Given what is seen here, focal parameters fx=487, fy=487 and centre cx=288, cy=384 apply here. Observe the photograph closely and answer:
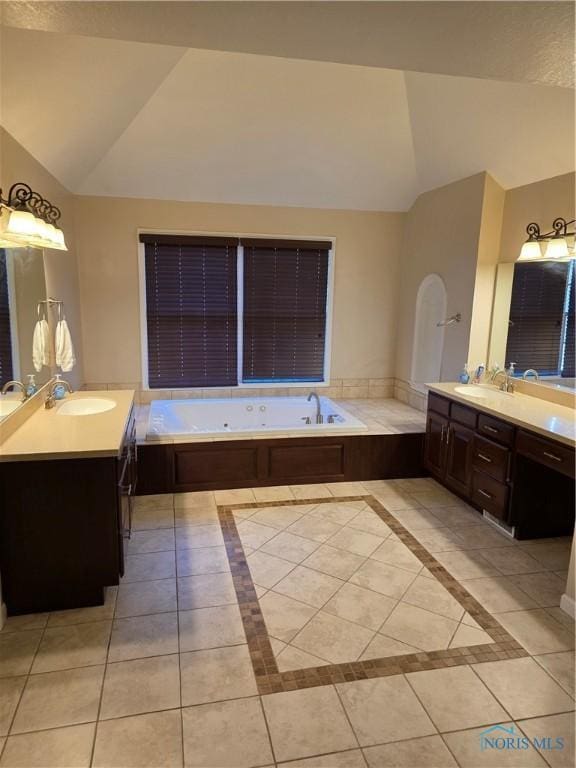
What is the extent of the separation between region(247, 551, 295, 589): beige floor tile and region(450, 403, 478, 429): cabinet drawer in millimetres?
1588

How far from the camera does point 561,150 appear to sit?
310 centimetres

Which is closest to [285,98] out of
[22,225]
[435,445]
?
[22,225]

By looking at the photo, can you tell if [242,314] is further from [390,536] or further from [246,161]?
[390,536]

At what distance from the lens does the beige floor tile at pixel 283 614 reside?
2.23 meters

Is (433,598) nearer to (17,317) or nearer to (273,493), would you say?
(273,493)

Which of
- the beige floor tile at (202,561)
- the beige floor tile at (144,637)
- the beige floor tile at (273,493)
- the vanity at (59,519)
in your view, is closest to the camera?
the beige floor tile at (144,637)

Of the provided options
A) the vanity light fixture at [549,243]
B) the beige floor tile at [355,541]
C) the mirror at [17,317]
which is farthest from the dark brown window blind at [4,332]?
the vanity light fixture at [549,243]

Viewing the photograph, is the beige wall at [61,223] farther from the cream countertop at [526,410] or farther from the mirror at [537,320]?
the mirror at [537,320]

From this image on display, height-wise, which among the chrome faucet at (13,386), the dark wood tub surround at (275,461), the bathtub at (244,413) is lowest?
the dark wood tub surround at (275,461)

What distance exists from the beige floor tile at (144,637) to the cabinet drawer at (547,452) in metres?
2.12

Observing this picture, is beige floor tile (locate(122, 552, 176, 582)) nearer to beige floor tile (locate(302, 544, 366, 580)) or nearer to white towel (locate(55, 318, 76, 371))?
beige floor tile (locate(302, 544, 366, 580))

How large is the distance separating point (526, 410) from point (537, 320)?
2.75 feet

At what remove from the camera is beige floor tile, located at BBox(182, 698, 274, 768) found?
5.31ft
